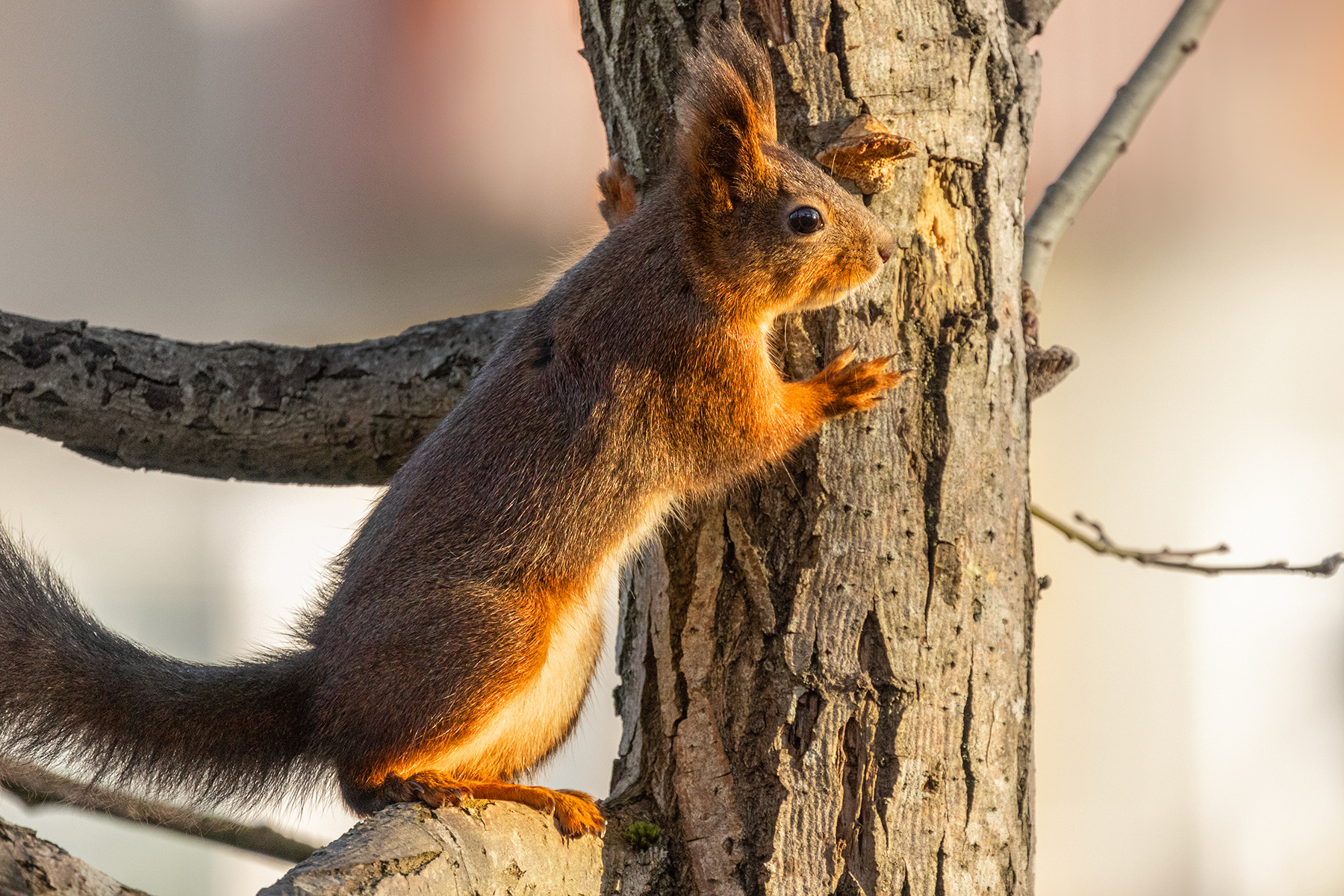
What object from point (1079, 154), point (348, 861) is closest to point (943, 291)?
point (1079, 154)

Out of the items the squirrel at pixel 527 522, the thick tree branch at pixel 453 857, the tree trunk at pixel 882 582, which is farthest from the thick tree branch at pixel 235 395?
the thick tree branch at pixel 453 857

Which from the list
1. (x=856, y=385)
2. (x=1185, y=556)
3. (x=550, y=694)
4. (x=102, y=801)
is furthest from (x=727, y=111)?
(x=102, y=801)

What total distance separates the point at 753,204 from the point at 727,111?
0.43ft

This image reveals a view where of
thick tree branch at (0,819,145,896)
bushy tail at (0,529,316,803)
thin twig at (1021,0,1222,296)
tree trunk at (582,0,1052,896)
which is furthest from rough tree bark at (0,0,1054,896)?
thick tree branch at (0,819,145,896)

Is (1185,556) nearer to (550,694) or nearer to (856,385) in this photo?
(856,385)

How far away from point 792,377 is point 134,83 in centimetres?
295

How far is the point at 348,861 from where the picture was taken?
3.02 feet

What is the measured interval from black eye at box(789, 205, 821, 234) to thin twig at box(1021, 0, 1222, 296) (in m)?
0.48

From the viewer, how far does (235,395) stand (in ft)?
5.36

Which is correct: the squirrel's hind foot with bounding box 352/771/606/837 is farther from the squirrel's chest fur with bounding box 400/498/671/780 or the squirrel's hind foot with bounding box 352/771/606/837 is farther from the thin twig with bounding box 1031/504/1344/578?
the thin twig with bounding box 1031/504/1344/578

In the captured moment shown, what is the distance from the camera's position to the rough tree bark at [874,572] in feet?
4.00

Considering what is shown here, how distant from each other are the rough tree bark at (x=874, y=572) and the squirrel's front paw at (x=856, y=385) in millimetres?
25

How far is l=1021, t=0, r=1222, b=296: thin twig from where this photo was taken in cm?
167

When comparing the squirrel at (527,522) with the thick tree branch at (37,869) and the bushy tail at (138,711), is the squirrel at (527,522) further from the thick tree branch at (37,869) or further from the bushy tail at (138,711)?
the thick tree branch at (37,869)
